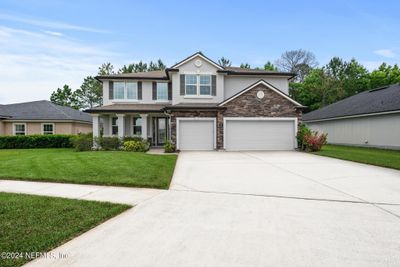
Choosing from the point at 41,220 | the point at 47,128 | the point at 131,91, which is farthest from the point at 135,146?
the point at 47,128

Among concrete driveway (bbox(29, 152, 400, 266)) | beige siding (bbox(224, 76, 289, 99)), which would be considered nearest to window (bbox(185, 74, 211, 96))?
beige siding (bbox(224, 76, 289, 99))

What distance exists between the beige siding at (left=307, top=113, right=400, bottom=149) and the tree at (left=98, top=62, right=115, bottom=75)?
35.1 metres

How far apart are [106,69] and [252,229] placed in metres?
45.3

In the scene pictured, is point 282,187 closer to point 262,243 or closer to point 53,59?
point 262,243

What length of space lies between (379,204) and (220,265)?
452cm

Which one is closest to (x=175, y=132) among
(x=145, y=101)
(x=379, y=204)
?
(x=145, y=101)

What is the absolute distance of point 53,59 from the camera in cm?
2442

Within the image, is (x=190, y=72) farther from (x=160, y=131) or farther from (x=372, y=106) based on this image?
(x=372, y=106)

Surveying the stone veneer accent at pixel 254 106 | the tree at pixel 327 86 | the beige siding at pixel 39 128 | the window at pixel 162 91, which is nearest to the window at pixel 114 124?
the window at pixel 162 91

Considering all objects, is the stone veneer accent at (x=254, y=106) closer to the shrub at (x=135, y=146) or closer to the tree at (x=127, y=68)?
the shrub at (x=135, y=146)

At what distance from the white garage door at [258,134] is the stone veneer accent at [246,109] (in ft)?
1.61

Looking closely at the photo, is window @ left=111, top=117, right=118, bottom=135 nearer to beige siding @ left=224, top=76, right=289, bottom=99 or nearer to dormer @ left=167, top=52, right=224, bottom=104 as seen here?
dormer @ left=167, top=52, right=224, bottom=104

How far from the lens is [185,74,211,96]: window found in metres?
18.9

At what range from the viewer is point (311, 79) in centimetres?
3988
